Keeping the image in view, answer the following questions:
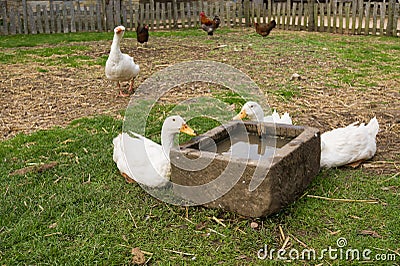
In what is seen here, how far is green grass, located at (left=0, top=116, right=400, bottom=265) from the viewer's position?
2.91 metres

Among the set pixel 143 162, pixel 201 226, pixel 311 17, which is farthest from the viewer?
pixel 311 17

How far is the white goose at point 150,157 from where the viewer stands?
363 cm

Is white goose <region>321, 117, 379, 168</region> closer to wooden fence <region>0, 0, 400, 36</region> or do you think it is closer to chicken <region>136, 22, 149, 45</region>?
chicken <region>136, 22, 149, 45</region>

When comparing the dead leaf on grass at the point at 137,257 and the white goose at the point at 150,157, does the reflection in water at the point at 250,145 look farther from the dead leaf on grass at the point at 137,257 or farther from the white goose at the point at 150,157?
the dead leaf on grass at the point at 137,257

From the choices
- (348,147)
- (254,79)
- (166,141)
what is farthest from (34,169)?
(254,79)

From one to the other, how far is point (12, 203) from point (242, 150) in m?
1.87

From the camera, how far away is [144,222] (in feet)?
10.7

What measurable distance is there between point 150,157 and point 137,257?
1.05m

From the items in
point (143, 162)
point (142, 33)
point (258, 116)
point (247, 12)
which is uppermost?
point (247, 12)

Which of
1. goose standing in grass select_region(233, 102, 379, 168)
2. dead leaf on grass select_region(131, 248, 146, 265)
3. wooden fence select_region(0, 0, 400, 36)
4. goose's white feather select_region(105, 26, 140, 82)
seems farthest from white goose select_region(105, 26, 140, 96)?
wooden fence select_region(0, 0, 400, 36)

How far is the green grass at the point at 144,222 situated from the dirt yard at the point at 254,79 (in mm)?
839

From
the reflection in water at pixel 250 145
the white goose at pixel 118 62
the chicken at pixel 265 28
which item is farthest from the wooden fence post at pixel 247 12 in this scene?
the reflection in water at pixel 250 145

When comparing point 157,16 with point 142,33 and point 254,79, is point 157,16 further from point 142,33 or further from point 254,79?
point 254,79

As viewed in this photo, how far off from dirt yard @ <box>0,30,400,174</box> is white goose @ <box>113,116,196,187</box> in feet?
5.88
